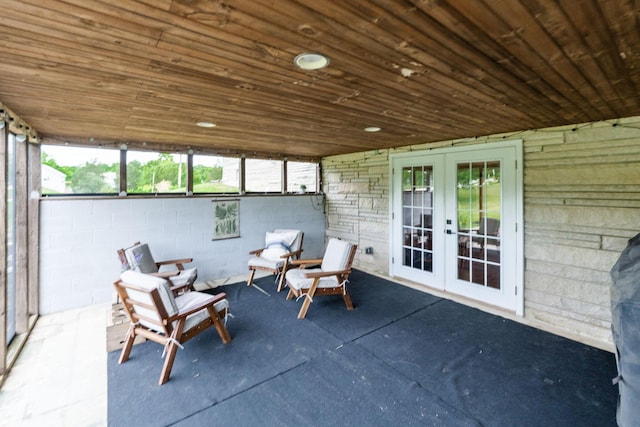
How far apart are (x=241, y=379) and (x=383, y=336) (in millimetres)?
1459

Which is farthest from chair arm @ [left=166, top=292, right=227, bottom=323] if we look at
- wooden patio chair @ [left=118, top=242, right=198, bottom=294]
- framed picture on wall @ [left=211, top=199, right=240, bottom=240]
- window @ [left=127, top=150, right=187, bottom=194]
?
window @ [left=127, top=150, right=187, bottom=194]

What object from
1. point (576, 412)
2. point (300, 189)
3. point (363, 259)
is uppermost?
point (300, 189)

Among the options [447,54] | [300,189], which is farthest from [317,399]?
[300,189]

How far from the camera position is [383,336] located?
124 inches

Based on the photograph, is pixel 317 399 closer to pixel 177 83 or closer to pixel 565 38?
pixel 177 83

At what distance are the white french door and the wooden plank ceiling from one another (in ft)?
3.36

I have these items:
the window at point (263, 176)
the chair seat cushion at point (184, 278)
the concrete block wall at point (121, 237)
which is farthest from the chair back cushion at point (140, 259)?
the window at point (263, 176)

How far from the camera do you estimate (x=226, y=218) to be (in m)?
5.23

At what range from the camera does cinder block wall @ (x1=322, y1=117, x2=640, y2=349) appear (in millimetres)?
2930

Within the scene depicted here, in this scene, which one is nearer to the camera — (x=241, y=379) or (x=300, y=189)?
(x=241, y=379)

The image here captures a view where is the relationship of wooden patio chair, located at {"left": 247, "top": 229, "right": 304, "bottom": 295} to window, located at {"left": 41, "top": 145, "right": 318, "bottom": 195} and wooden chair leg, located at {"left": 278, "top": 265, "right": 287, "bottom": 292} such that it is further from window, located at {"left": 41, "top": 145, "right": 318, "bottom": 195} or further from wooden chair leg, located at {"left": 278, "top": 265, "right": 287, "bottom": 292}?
window, located at {"left": 41, "top": 145, "right": 318, "bottom": 195}

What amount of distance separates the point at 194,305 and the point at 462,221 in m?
3.55

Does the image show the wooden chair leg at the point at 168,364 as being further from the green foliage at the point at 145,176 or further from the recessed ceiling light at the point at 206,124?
the green foliage at the point at 145,176

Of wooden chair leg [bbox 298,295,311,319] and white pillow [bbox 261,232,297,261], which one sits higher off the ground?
white pillow [bbox 261,232,297,261]
